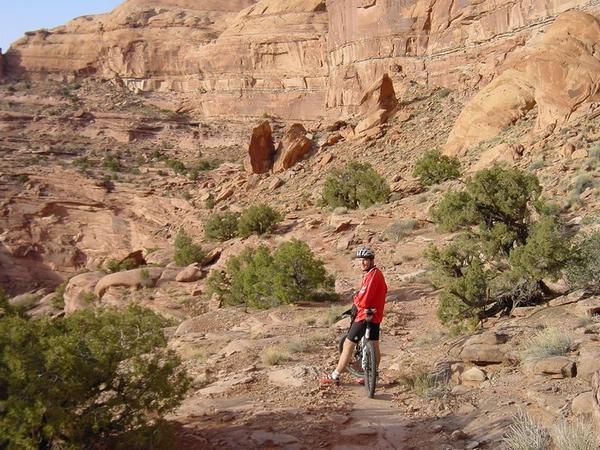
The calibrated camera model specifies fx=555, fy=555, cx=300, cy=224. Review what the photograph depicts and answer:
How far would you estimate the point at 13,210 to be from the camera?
3459cm

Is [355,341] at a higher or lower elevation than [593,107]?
lower

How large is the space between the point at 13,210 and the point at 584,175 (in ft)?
106

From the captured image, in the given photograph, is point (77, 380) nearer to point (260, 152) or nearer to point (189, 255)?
point (189, 255)

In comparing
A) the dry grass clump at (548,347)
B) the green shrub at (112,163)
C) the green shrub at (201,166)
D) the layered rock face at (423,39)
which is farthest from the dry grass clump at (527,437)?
the green shrub at (112,163)

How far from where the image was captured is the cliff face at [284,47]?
1389 inches

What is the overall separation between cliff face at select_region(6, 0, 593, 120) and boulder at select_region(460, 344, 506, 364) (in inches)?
1051

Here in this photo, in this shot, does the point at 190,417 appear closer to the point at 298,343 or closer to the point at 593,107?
the point at 298,343

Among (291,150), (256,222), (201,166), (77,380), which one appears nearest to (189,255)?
(256,222)

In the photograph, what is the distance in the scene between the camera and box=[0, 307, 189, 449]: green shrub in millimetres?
3537

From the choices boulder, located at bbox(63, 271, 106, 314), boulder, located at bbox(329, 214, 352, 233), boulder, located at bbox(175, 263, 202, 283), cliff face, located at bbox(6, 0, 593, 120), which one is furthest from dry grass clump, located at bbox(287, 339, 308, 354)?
cliff face, located at bbox(6, 0, 593, 120)

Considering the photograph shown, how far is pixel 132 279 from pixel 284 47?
36.6 metres

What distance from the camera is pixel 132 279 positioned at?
1942 cm

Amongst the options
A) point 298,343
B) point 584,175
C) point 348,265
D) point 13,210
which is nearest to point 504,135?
point 584,175

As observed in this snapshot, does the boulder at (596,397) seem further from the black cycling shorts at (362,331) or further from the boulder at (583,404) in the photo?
the black cycling shorts at (362,331)
